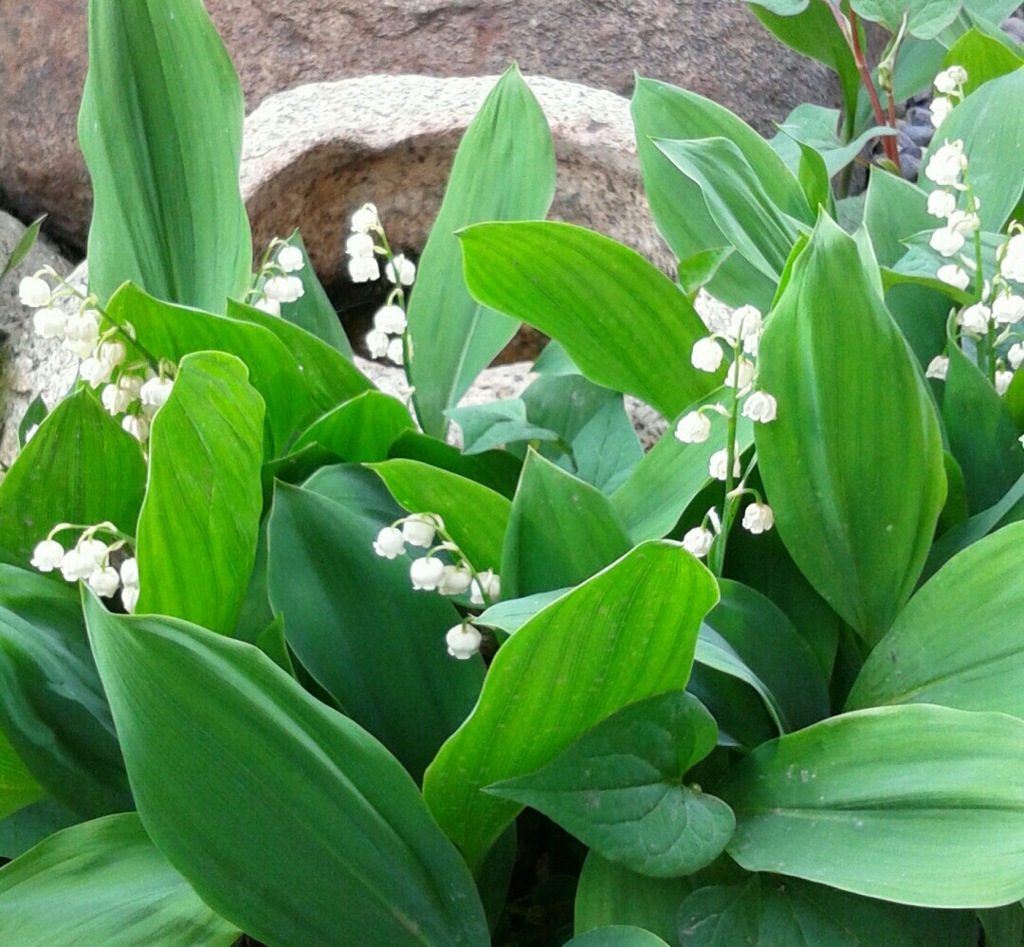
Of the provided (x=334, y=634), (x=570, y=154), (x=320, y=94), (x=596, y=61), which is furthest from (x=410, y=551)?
(x=596, y=61)

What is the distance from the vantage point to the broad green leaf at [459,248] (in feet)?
2.70

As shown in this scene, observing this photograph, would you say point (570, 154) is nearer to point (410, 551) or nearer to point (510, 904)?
point (410, 551)

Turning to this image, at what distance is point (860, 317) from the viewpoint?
553 mm

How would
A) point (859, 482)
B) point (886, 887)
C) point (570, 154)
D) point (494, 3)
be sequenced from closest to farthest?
point (886, 887) → point (859, 482) → point (570, 154) → point (494, 3)

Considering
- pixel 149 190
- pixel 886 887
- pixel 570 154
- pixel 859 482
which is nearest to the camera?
pixel 886 887

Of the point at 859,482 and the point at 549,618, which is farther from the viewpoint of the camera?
the point at 859,482

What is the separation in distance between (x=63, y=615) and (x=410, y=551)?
210 millimetres

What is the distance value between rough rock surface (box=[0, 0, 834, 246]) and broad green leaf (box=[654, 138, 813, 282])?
93 cm

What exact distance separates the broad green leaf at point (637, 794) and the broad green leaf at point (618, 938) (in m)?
0.03

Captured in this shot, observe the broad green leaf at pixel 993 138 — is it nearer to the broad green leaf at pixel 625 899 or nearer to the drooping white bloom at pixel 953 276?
the drooping white bloom at pixel 953 276

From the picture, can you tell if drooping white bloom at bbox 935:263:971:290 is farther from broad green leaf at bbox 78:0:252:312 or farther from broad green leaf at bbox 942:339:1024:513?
broad green leaf at bbox 78:0:252:312

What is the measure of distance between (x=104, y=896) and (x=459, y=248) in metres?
0.52

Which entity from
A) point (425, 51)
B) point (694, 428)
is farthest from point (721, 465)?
point (425, 51)

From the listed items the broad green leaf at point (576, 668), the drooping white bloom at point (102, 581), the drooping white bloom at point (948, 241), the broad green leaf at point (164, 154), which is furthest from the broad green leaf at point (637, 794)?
the broad green leaf at point (164, 154)
